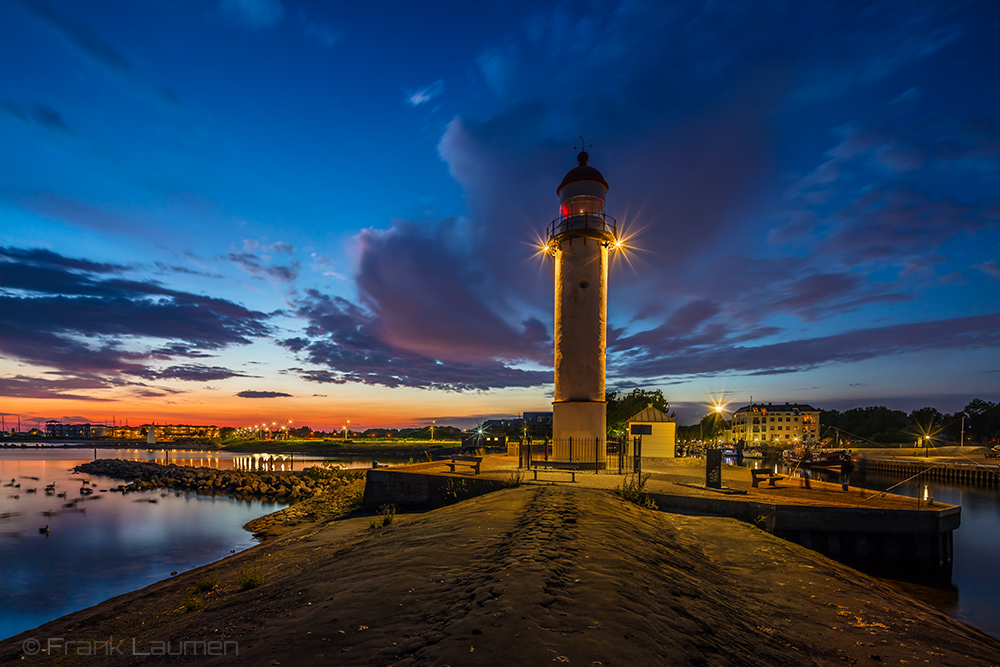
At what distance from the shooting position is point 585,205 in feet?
79.5

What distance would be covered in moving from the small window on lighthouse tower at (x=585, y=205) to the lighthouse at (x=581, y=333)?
52 millimetres

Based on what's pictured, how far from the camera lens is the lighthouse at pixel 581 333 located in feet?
75.2

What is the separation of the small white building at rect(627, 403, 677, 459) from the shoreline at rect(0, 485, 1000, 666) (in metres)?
22.3

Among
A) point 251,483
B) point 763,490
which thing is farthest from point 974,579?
point 251,483

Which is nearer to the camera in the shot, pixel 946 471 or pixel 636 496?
pixel 636 496

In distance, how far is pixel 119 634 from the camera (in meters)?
8.86

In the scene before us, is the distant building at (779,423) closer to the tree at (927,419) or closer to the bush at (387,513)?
the tree at (927,419)

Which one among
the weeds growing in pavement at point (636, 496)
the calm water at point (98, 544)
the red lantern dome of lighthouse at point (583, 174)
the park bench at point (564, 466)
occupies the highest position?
the red lantern dome of lighthouse at point (583, 174)

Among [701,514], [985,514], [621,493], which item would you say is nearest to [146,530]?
[621,493]

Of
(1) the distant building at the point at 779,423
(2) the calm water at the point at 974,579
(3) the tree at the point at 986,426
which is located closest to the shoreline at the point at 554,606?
(2) the calm water at the point at 974,579

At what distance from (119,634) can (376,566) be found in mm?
5586

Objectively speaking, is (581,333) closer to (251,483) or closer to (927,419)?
(251,483)

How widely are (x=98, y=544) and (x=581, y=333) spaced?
24.2 meters

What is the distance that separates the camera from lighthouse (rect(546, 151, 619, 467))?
75.2ft
